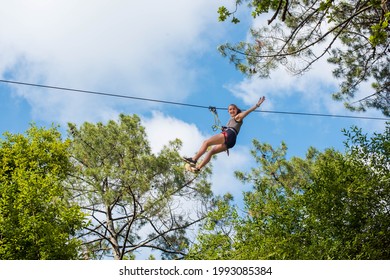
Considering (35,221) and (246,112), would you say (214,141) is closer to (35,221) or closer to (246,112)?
(246,112)

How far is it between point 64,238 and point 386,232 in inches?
168

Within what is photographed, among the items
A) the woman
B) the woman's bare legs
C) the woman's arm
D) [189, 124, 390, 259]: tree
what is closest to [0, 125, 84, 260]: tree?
[189, 124, 390, 259]: tree

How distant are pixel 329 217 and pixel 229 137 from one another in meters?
1.48

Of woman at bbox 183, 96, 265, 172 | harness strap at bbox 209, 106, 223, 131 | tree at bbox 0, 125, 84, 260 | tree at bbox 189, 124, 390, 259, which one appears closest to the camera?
tree at bbox 189, 124, 390, 259

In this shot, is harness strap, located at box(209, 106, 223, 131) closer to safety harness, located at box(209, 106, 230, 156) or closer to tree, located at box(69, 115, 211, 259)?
safety harness, located at box(209, 106, 230, 156)

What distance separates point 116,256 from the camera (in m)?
12.4

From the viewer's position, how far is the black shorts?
21.2ft

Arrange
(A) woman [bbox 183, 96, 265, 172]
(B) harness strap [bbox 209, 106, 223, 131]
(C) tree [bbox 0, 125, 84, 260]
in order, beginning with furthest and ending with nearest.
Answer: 1. (C) tree [bbox 0, 125, 84, 260]
2. (B) harness strap [bbox 209, 106, 223, 131]
3. (A) woman [bbox 183, 96, 265, 172]

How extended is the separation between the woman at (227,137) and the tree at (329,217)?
907 millimetres

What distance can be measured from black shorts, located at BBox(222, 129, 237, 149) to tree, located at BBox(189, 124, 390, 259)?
897mm

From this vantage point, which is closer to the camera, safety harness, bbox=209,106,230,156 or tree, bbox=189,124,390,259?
tree, bbox=189,124,390,259

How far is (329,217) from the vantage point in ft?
21.2

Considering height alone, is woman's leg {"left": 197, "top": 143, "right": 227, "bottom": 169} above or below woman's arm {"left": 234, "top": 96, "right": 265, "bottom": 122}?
below

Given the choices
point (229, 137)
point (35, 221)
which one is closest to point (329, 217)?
point (229, 137)
